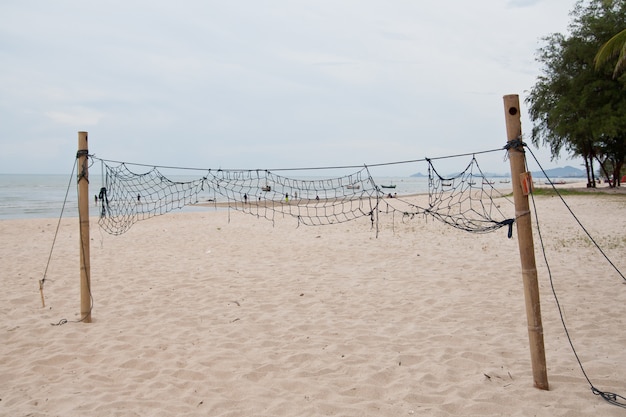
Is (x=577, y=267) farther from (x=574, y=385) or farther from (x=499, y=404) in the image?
(x=499, y=404)

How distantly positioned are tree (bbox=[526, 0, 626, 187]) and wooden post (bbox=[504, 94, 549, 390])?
19999mm

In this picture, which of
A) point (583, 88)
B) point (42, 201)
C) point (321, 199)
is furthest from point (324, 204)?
point (42, 201)

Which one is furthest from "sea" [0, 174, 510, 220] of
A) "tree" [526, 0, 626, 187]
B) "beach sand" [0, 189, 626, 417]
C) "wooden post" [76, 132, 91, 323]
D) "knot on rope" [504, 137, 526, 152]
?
"tree" [526, 0, 626, 187]

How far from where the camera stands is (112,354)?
Result: 409 cm

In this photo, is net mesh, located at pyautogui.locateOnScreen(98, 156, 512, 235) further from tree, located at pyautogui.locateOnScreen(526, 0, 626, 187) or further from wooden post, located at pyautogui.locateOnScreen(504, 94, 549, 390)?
tree, located at pyautogui.locateOnScreen(526, 0, 626, 187)

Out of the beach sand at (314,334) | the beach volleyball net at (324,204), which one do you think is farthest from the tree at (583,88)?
the beach sand at (314,334)

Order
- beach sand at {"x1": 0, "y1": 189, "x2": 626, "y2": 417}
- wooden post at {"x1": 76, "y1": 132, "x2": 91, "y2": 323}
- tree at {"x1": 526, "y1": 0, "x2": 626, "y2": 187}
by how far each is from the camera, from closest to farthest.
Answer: beach sand at {"x1": 0, "y1": 189, "x2": 626, "y2": 417} → wooden post at {"x1": 76, "y1": 132, "x2": 91, "y2": 323} → tree at {"x1": 526, "y1": 0, "x2": 626, "y2": 187}

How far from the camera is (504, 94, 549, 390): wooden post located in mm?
3258

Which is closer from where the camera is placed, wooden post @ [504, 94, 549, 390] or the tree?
wooden post @ [504, 94, 549, 390]

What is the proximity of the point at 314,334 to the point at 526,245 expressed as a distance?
2285 millimetres

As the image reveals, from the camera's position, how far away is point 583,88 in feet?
71.4

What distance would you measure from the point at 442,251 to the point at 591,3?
2174 cm

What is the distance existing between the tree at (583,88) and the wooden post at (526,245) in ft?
65.6

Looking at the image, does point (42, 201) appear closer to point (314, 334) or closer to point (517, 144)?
point (314, 334)
